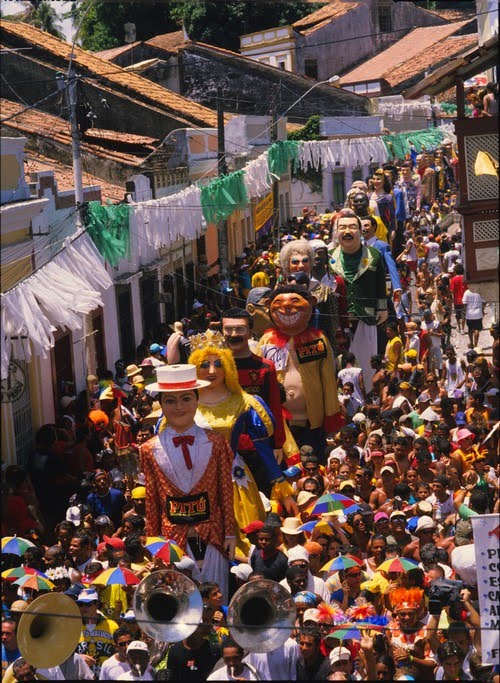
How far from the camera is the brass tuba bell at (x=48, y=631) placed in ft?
27.3

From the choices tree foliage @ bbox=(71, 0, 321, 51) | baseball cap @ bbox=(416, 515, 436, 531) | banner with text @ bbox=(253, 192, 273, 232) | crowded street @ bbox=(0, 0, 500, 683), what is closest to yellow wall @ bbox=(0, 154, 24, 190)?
crowded street @ bbox=(0, 0, 500, 683)

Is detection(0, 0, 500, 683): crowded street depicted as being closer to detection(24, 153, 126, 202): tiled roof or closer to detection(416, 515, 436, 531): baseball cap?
detection(416, 515, 436, 531): baseball cap

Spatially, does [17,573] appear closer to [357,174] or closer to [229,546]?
[229,546]

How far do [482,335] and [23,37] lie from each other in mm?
12311

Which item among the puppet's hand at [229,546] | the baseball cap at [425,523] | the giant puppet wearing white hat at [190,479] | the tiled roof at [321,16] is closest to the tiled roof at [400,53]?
the tiled roof at [321,16]

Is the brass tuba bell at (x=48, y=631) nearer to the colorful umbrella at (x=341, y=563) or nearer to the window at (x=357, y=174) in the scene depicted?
the colorful umbrella at (x=341, y=563)

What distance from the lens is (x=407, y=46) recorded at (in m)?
62.8

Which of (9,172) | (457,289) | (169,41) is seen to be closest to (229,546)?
(9,172)

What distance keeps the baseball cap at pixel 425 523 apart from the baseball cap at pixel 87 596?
98.5 inches

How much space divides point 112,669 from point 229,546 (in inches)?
71.9

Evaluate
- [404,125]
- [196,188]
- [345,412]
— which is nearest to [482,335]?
[196,188]

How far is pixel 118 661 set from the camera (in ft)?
28.7

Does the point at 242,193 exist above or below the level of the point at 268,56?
below

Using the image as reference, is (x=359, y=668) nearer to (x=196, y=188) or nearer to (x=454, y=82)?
(x=454, y=82)
